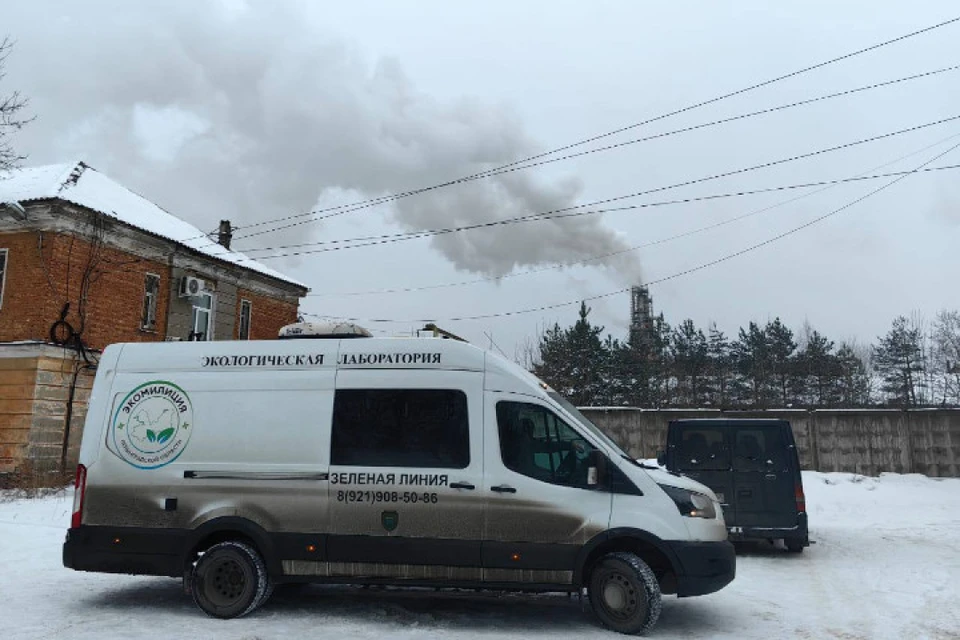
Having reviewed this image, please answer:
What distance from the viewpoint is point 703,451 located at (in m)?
11.2

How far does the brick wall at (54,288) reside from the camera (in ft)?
61.5

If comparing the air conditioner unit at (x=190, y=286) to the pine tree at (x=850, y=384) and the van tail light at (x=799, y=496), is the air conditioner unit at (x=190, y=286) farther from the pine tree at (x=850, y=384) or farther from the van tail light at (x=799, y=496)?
the pine tree at (x=850, y=384)

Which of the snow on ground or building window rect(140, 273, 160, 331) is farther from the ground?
building window rect(140, 273, 160, 331)

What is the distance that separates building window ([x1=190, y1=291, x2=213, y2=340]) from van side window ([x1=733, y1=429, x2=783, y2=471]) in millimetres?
18849

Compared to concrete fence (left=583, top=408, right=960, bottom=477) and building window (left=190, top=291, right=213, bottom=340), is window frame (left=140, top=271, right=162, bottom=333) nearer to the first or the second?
building window (left=190, top=291, right=213, bottom=340)

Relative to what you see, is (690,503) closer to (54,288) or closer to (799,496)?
(799,496)

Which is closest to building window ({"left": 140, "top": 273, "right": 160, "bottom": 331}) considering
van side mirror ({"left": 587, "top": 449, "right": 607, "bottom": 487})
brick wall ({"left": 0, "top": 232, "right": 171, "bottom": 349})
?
brick wall ({"left": 0, "top": 232, "right": 171, "bottom": 349})

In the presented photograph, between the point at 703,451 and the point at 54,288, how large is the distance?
55.9 ft

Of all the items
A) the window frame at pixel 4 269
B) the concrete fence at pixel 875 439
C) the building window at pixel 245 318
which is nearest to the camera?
the concrete fence at pixel 875 439

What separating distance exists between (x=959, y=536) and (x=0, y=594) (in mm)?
15016

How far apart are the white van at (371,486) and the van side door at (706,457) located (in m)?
4.47

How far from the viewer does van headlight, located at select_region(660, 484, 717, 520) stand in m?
6.36

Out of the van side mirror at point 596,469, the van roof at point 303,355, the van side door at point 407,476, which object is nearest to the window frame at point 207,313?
the van roof at point 303,355

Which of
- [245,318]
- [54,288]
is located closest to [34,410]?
[54,288]
